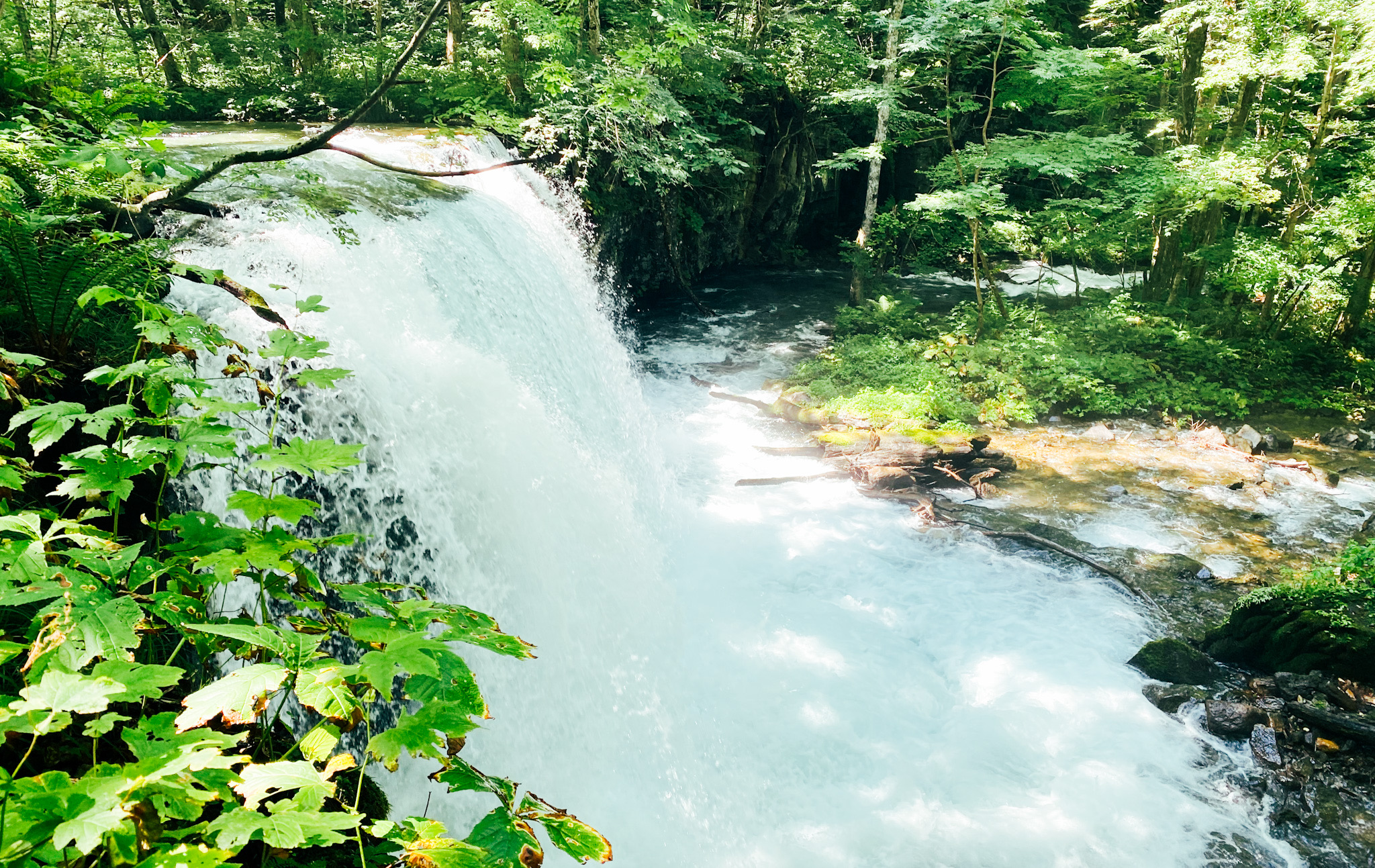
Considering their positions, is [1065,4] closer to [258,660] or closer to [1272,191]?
[1272,191]

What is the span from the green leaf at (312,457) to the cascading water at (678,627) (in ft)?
5.26

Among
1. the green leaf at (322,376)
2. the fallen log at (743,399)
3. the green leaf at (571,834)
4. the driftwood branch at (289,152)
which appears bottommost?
the fallen log at (743,399)

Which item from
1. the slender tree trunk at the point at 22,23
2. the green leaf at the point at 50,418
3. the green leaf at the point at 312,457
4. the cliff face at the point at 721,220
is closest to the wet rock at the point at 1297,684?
the green leaf at the point at 312,457

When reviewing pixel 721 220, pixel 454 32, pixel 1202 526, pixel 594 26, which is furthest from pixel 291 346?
pixel 721 220

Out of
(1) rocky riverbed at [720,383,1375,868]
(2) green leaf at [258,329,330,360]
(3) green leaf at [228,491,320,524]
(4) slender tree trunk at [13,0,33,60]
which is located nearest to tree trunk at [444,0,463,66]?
(4) slender tree trunk at [13,0,33,60]

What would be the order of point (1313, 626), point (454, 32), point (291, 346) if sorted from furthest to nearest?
point (454, 32) < point (1313, 626) < point (291, 346)

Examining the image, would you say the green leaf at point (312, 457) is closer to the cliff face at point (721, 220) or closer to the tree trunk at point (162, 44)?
the cliff face at point (721, 220)

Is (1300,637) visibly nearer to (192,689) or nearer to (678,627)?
(678,627)

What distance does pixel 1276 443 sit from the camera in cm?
888

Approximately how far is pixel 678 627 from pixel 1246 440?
8.90 meters

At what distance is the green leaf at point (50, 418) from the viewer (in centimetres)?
158

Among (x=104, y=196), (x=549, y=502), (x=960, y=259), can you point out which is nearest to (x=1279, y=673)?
(x=549, y=502)

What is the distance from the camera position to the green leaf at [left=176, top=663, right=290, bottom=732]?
1170 mm

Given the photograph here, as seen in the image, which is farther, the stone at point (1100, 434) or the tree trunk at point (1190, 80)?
the tree trunk at point (1190, 80)
